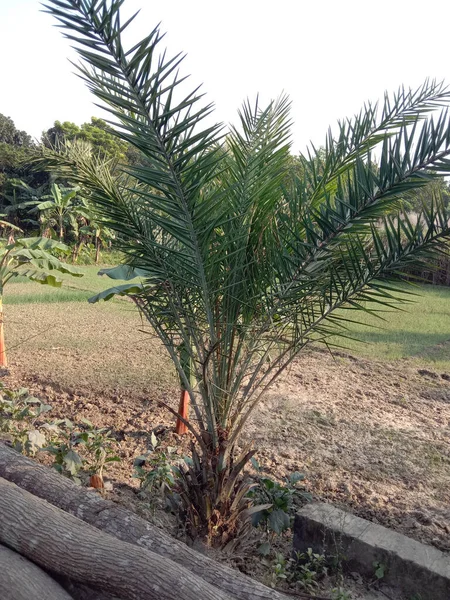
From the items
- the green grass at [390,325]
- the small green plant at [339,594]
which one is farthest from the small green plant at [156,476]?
the green grass at [390,325]

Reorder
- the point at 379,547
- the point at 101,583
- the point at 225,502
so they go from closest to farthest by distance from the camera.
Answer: the point at 101,583 → the point at 379,547 → the point at 225,502

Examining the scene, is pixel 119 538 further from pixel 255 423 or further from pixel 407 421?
pixel 407 421

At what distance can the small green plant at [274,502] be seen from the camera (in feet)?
10.2

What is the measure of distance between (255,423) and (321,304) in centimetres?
208

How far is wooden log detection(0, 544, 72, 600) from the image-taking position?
192cm

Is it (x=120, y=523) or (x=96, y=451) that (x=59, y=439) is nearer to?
(x=96, y=451)

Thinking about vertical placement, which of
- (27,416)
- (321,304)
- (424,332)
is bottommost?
(27,416)

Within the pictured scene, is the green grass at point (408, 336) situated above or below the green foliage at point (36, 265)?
below

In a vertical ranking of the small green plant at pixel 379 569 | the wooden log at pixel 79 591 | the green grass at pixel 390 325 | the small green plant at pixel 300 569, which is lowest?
the small green plant at pixel 300 569

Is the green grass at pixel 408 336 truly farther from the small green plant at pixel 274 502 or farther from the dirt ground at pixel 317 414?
the small green plant at pixel 274 502

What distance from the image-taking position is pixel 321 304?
284cm

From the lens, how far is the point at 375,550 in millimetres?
2771

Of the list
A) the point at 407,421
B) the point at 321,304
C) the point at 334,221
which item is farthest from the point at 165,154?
the point at 407,421

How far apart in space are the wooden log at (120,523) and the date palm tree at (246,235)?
1.85ft
